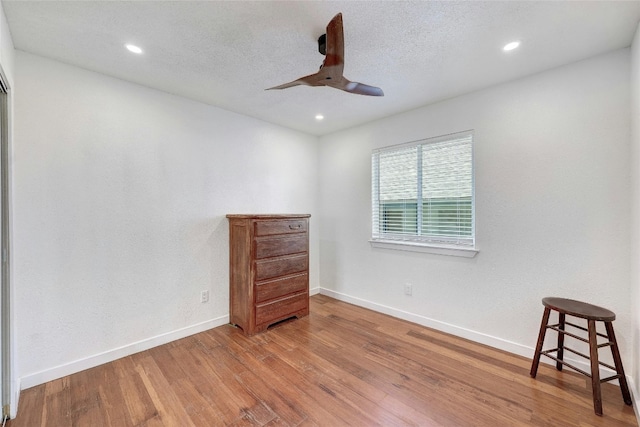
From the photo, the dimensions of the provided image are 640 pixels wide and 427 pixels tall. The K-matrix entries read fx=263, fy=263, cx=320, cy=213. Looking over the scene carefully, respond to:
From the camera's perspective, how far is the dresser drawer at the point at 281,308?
2.71m

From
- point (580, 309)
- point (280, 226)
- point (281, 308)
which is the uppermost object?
point (280, 226)

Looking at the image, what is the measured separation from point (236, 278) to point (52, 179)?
1.71 m

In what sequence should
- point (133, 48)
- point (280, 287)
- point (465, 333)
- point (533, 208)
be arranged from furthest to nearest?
point (280, 287)
point (465, 333)
point (533, 208)
point (133, 48)

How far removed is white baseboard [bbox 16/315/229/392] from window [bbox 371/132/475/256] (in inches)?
88.2

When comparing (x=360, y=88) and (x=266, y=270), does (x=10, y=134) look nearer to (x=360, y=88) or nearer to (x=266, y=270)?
(x=266, y=270)

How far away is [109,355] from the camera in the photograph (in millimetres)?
2195

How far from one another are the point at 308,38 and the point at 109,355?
292 cm

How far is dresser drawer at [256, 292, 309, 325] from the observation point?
2709 mm

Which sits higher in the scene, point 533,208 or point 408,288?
point 533,208

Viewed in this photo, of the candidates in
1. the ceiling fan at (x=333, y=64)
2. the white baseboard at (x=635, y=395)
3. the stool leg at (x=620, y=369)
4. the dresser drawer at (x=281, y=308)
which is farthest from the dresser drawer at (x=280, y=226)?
the white baseboard at (x=635, y=395)

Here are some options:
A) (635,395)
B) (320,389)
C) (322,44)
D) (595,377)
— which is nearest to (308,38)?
(322,44)

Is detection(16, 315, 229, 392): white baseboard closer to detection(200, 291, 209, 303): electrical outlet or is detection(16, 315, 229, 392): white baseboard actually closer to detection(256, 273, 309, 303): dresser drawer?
detection(200, 291, 209, 303): electrical outlet

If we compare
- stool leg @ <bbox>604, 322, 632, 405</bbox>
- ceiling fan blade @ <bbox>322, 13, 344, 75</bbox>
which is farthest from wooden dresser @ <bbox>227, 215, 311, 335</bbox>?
stool leg @ <bbox>604, 322, 632, 405</bbox>

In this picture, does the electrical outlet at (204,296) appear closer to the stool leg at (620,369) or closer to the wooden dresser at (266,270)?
the wooden dresser at (266,270)
